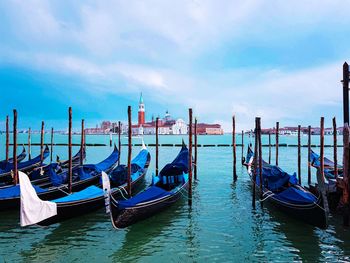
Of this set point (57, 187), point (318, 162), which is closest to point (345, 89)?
point (57, 187)

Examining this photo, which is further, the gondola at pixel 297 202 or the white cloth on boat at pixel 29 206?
the gondola at pixel 297 202

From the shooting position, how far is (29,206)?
5738mm

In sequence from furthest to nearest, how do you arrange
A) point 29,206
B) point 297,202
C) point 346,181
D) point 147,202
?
1. point 147,202
2. point 297,202
3. point 346,181
4. point 29,206

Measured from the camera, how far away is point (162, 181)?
1030cm

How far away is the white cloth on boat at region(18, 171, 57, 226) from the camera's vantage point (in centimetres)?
564

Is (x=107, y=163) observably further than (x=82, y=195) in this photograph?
Yes

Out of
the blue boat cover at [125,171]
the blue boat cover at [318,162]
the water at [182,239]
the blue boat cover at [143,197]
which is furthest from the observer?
the blue boat cover at [318,162]

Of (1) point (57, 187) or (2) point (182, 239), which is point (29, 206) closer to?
(2) point (182, 239)

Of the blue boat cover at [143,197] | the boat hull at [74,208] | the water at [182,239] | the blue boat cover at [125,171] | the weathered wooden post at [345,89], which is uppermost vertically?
the weathered wooden post at [345,89]

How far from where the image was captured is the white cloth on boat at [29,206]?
5641 mm

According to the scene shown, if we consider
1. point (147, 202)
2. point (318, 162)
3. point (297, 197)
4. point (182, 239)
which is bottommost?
point (182, 239)

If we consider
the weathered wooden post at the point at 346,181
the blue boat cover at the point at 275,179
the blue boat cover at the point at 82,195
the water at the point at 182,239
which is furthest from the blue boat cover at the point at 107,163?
the weathered wooden post at the point at 346,181

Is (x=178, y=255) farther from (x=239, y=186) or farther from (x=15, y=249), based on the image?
(x=239, y=186)

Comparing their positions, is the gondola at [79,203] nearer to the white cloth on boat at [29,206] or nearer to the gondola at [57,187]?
the white cloth on boat at [29,206]
